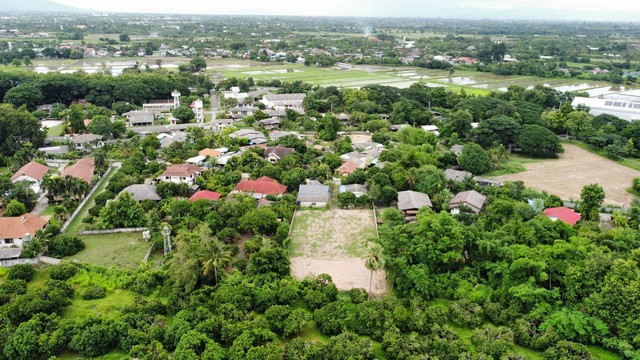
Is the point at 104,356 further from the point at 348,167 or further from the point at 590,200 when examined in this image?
the point at 590,200

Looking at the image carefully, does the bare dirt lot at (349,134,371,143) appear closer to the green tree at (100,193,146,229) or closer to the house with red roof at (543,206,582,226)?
the house with red roof at (543,206,582,226)

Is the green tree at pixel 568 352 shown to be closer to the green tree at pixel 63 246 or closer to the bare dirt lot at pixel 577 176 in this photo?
the bare dirt lot at pixel 577 176

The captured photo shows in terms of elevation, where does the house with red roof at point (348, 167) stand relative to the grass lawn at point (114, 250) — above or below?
above

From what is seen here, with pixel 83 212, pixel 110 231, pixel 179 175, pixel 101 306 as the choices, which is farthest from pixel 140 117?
pixel 101 306

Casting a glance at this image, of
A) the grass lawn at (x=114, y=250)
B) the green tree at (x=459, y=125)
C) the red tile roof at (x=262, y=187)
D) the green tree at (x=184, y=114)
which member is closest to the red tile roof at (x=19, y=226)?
the grass lawn at (x=114, y=250)

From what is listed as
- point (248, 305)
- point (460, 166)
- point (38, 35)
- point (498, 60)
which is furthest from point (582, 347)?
point (38, 35)

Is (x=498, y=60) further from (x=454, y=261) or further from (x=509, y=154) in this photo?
(x=454, y=261)
